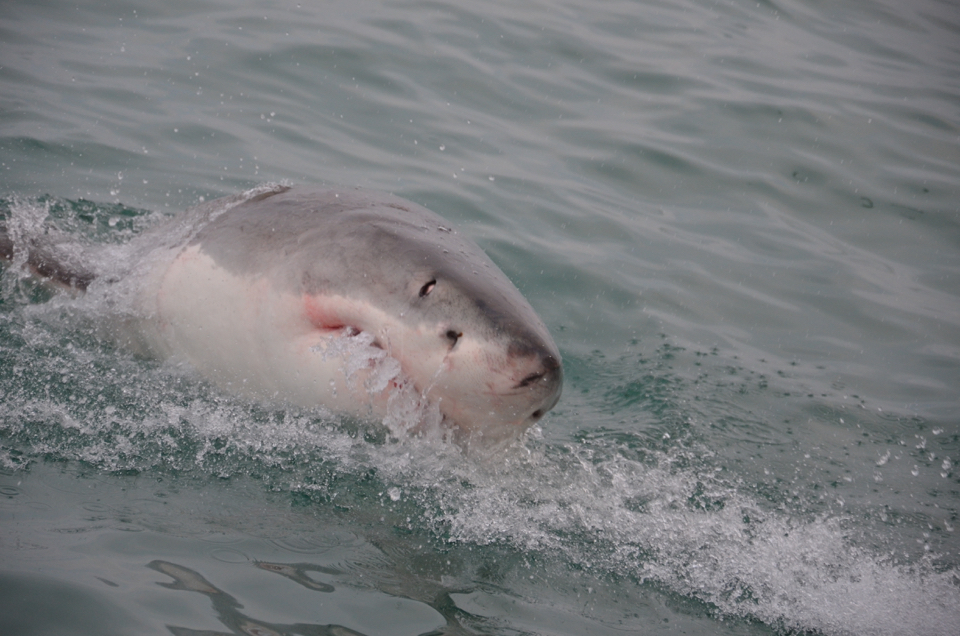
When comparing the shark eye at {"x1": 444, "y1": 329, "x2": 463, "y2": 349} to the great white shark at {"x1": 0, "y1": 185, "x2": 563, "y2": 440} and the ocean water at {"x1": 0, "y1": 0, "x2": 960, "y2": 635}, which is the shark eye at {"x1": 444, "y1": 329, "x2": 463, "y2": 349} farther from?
the ocean water at {"x1": 0, "y1": 0, "x2": 960, "y2": 635}

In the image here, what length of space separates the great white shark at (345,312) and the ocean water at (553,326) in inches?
6.4

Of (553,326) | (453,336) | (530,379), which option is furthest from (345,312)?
(553,326)

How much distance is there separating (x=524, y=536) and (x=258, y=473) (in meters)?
0.78

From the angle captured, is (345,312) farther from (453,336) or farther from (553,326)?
(553,326)

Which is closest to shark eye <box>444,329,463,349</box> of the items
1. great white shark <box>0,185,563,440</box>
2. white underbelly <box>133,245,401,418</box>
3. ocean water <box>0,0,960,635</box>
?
great white shark <box>0,185,563,440</box>

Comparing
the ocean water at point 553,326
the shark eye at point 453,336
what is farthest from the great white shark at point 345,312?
the ocean water at point 553,326

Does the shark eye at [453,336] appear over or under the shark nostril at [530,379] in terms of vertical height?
over

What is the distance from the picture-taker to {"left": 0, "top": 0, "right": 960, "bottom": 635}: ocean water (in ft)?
7.36

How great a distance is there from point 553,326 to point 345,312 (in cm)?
237

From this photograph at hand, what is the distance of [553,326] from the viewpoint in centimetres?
456

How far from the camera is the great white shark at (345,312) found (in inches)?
84.6

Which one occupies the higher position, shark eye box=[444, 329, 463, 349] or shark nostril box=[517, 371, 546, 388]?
shark eye box=[444, 329, 463, 349]

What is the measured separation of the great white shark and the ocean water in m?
0.16

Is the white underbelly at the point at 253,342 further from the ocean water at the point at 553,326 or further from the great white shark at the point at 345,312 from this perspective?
the ocean water at the point at 553,326
